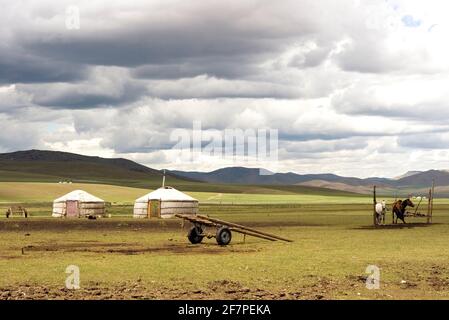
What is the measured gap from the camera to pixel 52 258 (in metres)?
25.5

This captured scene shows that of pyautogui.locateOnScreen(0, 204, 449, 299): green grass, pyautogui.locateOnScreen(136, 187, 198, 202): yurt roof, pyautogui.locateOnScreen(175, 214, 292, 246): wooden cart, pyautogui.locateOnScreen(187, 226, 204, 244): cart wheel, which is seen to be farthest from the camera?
pyautogui.locateOnScreen(136, 187, 198, 202): yurt roof

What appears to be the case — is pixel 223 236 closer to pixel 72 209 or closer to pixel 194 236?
pixel 194 236

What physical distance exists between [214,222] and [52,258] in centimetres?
823

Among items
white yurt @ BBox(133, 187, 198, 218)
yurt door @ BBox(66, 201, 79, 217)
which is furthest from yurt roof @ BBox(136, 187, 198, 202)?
yurt door @ BBox(66, 201, 79, 217)

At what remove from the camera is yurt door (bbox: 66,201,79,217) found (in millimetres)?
70875

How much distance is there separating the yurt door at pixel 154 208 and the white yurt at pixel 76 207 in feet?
20.9

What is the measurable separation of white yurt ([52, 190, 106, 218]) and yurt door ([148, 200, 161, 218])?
6370 millimetres

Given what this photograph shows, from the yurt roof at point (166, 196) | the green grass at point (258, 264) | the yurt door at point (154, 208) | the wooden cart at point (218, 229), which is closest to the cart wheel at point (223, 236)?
the wooden cart at point (218, 229)

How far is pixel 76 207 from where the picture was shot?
7131 cm

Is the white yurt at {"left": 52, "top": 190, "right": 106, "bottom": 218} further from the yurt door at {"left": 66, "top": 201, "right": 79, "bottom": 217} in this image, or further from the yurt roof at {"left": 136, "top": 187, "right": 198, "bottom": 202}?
the yurt roof at {"left": 136, "top": 187, "right": 198, "bottom": 202}

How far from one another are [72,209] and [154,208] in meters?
9.01
